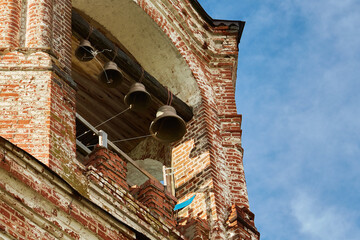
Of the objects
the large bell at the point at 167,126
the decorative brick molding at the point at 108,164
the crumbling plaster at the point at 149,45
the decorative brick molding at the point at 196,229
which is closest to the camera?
the decorative brick molding at the point at 108,164

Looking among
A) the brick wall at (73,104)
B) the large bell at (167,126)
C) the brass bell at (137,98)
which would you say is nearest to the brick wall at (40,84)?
the brick wall at (73,104)

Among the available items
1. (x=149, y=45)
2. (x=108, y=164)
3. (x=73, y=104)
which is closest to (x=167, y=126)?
(x=108, y=164)

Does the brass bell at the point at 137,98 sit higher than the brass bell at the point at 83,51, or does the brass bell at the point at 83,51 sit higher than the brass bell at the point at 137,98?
the brass bell at the point at 83,51

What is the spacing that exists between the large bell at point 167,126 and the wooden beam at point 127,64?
106 cm

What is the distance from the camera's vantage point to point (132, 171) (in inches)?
565

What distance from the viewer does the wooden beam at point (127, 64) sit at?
42.4ft

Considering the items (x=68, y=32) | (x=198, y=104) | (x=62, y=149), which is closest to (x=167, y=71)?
(x=198, y=104)

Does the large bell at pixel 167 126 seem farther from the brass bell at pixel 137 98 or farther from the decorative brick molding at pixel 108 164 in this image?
the decorative brick molding at pixel 108 164

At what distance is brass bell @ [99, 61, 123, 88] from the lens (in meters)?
12.7

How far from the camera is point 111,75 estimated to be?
1275 cm

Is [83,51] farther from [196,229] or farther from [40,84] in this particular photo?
[196,229]

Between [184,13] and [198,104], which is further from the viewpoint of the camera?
[184,13]

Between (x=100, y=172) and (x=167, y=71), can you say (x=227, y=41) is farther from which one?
(x=100, y=172)

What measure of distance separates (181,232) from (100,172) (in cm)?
162
